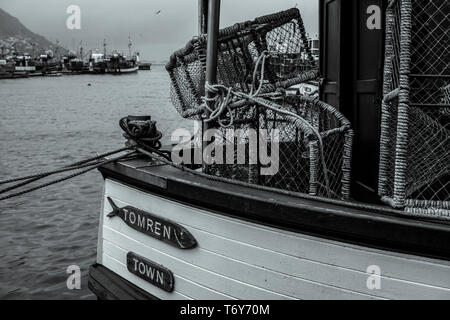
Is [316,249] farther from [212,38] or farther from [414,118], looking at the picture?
[212,38]

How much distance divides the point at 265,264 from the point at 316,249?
1.23 ft

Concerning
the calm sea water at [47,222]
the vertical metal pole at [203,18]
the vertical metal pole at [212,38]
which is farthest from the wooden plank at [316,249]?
the calm sea water at [47,222]

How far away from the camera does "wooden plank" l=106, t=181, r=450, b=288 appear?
2676mm

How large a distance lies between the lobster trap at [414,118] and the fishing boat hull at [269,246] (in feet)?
0.77

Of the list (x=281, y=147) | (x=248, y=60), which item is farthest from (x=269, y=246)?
(x=248, y=60)

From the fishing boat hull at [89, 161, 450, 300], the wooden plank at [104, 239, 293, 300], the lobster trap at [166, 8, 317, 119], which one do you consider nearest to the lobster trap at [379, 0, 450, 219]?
the fishing boat hull at [89, 161, 450, 300]

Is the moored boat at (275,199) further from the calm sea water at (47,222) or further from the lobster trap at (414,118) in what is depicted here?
the calm sea water at (47,222)

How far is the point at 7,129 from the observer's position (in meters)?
26.9

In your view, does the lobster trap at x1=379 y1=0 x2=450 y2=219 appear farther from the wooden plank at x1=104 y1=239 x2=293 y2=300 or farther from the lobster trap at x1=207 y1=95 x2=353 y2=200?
the wooden plank at x1=104 y1=239 x2=293 y2=300

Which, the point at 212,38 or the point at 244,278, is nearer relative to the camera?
the point at 244,278

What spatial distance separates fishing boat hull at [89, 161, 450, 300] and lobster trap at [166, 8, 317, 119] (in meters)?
0.92

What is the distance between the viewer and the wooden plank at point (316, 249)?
268 cm

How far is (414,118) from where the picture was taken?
3162mm
